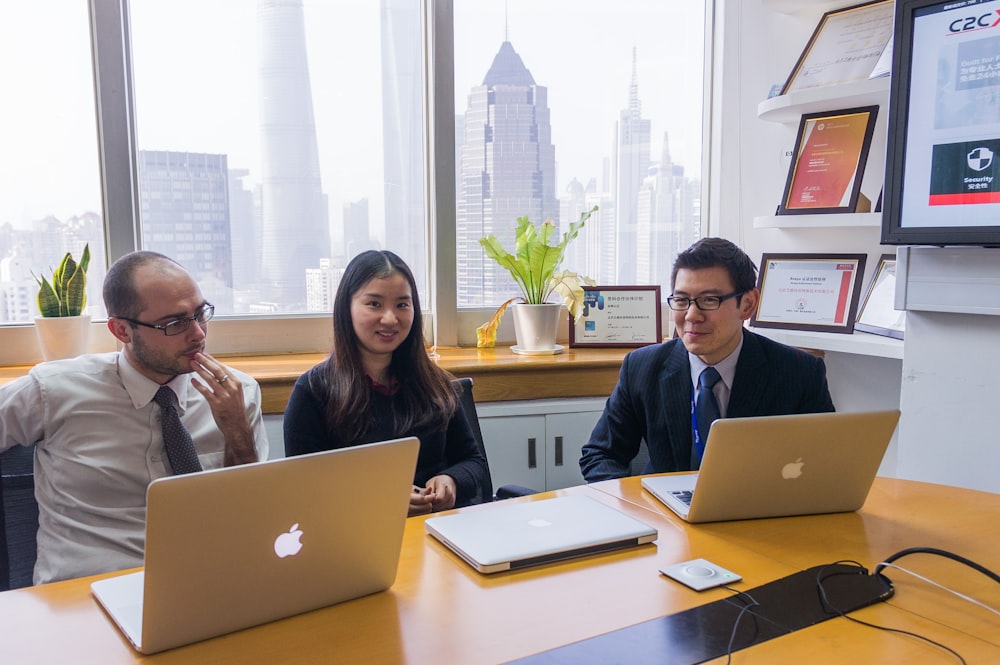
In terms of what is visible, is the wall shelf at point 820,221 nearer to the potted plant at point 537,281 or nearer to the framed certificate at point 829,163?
the framed certificate at point 829,163

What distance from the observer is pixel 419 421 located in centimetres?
205

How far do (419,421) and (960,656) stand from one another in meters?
1.32

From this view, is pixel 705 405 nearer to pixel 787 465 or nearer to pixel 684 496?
pixel 684 496

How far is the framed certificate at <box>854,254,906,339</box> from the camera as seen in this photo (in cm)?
261

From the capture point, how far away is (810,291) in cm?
285

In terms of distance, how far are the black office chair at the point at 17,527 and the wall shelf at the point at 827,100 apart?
8.22 ft

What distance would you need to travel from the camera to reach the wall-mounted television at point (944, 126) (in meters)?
2.01

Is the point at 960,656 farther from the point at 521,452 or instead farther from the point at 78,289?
the point at 78,289

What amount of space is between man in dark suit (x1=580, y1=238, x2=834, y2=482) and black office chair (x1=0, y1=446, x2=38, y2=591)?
128 cm

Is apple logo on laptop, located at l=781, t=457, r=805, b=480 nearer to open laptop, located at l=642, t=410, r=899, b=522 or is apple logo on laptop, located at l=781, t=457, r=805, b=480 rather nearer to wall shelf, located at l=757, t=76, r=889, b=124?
open laptop, located at l=642, t=410, r=899, b=522

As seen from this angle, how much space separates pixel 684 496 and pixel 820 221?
1.48 m

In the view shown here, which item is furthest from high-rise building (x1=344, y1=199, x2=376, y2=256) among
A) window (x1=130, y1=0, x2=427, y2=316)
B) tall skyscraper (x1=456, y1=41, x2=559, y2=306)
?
tall skyscraper (x1=456, y1=41, x2=559, y2=306)

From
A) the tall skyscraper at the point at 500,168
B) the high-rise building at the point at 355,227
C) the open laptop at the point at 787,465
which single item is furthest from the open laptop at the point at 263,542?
the tall skyscraper at the point at 500,168

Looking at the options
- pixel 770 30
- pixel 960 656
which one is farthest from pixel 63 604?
pixel 770 30
